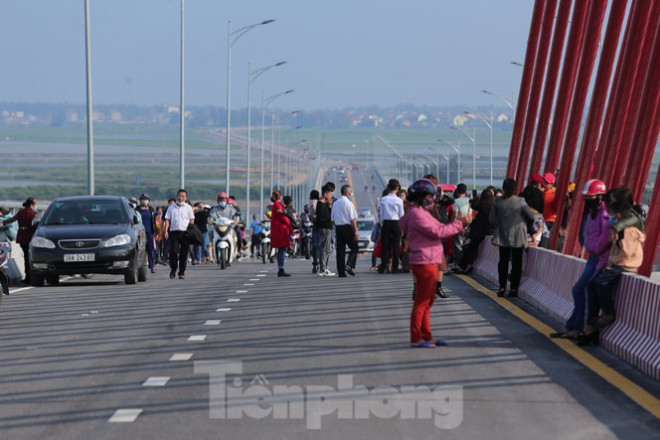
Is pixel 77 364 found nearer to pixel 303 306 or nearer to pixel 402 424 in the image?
pixel 402 424

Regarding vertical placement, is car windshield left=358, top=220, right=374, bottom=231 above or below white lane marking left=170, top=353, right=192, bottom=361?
below

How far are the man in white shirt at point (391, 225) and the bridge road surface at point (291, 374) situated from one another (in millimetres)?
5715

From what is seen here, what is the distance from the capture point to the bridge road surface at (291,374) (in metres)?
8.31

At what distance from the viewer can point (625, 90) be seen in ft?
64.5

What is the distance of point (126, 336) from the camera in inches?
537

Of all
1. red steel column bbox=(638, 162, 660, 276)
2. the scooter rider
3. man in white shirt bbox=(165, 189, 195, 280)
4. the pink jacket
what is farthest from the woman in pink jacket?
the scooter rider

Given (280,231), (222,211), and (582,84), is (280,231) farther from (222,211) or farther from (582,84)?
(582,84)

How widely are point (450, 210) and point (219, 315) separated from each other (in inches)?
375

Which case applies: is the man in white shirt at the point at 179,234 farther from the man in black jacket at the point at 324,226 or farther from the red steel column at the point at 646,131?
the red steel column at the point at 646,131

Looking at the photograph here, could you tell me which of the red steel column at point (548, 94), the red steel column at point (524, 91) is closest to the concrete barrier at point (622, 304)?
the red steel column at point (548, 94)

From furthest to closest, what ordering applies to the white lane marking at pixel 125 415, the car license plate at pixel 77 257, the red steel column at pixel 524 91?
1. the red steel column at pixel 524 91
2. the car license plate at pixel 77 257
3. the white lane marking at pixel 125 415

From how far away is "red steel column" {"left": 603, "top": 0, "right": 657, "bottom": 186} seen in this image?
19.2m

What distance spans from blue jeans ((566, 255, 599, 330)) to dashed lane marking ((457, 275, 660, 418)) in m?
0.22

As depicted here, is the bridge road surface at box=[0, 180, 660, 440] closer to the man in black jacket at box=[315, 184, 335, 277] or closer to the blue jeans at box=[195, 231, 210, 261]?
the man in black jacket at box=[315, 184, 335, 277]
